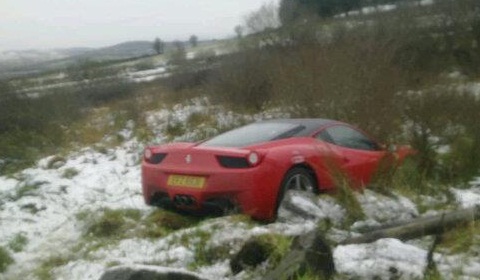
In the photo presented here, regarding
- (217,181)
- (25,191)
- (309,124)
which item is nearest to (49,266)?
(217,181)

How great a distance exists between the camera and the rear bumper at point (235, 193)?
25.1 ft

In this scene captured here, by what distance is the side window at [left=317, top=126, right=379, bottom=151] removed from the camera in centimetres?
908

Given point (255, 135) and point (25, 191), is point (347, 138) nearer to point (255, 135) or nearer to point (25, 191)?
point (255, 135)

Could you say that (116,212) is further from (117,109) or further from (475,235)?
(117,109)

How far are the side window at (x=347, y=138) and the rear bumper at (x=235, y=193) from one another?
1417mm

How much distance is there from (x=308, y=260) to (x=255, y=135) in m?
3.43

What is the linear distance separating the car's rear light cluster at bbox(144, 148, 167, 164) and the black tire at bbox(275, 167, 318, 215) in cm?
143

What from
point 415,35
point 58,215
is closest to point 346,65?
point 58,215

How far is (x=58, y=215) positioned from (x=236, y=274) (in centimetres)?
478

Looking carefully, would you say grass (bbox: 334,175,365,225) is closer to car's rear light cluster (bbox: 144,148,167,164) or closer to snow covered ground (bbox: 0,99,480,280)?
snow covered ground (bbox: 0,99,480,280)

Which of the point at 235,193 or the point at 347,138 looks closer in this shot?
the point at 235,193

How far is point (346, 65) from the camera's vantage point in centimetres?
1395

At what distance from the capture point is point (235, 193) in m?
7.69

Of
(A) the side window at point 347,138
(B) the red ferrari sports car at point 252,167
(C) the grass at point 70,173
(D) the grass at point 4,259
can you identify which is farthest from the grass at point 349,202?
(C) the grass at point 70,173
